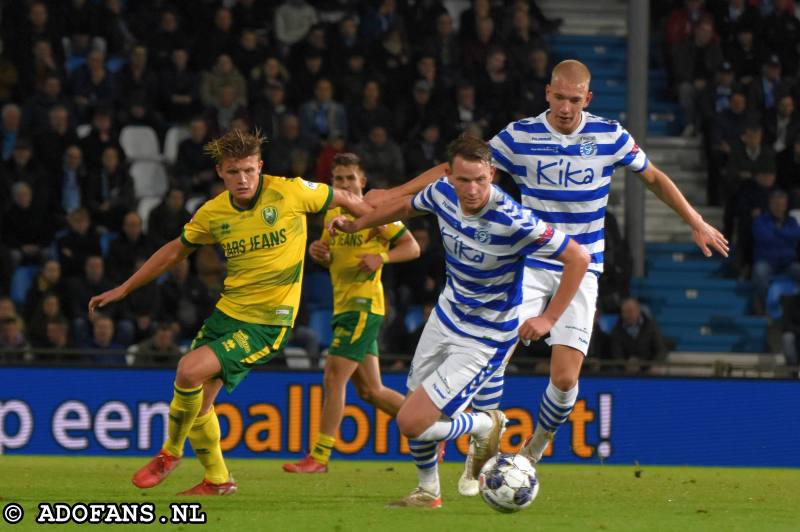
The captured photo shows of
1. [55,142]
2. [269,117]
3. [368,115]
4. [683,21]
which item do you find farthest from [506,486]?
[683,21]

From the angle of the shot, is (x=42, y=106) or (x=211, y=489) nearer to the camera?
(x=211, y=489)

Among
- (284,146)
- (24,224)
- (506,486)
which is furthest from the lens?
(284,146)

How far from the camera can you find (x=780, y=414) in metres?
14.2

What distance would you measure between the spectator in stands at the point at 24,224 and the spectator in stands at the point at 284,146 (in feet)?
7.88

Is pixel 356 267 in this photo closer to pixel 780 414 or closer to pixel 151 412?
pixel 151 412

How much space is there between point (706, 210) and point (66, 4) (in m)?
8.02

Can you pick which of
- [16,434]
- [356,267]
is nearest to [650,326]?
[356,267]

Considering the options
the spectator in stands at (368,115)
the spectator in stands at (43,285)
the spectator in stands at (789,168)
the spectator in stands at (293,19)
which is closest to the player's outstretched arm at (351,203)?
the spectator in stands at (43,285)

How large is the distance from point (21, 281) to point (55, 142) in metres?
1.62

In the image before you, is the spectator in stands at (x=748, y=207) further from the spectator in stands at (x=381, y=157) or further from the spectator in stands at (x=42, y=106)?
the spectator in stands at (x=42, y=106)

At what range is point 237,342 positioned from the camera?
9312mm

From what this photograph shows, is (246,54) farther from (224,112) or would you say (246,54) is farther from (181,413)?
(181,413)

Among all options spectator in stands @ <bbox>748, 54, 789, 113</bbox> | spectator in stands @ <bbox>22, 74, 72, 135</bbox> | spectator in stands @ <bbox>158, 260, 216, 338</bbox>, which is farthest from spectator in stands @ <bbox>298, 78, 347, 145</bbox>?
spectator in stands @ <bbox>748, 54, 789, 113</bbox>

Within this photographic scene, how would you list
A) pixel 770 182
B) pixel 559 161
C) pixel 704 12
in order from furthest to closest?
pixel 704 12, pixel 770 182, pixel 559 161
